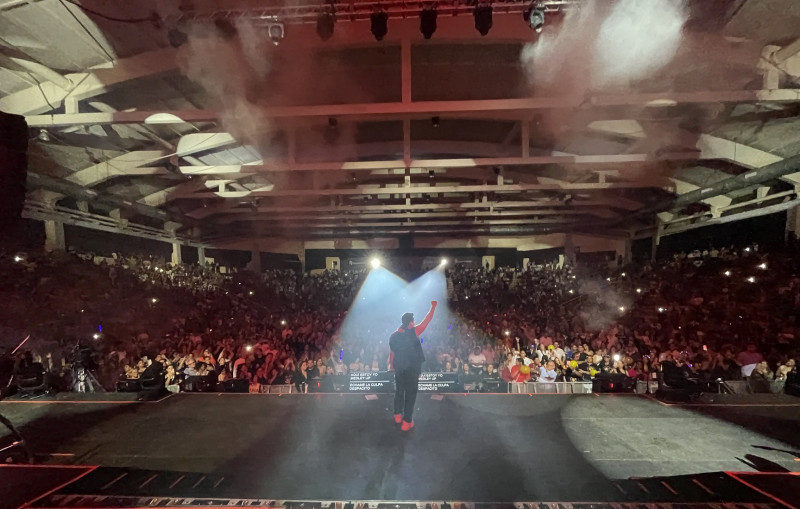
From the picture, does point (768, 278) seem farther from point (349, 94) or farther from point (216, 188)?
point (216, 188)

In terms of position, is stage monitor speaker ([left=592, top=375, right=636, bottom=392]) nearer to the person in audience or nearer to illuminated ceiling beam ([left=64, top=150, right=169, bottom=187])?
the person in audience

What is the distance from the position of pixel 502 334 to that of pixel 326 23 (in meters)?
Result: 6.51

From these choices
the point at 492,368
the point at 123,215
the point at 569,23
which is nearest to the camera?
the point at 569,23

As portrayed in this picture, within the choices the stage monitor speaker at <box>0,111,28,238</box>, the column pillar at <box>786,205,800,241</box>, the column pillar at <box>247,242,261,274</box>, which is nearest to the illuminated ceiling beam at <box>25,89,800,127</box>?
the stage monitor speaker at <box>0,111,28,238</box>

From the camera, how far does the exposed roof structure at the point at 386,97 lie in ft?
13.1

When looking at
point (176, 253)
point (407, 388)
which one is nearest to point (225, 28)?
point (407, 388)

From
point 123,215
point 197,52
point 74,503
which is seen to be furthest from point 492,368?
point 123,215

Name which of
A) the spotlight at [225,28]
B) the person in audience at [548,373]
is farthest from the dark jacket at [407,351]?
the spotlight at [225,28]

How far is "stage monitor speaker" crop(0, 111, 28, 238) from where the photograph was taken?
13.1 ft

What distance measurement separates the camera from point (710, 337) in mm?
6523

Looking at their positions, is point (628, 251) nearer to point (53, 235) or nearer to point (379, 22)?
point (379, 22)

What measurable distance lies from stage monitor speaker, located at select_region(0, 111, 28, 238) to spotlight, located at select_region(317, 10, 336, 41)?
3.48 m

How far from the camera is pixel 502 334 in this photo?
25.9 feet

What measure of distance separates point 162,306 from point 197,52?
238 inches
